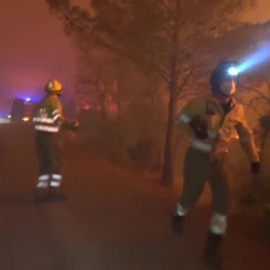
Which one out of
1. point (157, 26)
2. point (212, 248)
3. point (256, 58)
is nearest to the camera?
point (212, 248)

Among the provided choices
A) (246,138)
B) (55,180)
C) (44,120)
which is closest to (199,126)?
(246,138)

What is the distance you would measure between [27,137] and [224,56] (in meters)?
13.6

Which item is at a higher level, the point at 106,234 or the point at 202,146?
the point at 202,146

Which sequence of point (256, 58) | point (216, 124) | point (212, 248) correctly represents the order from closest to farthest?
point (216, 124), point (212, 248), point (256, 58)

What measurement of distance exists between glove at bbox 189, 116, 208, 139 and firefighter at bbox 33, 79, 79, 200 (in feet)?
11.9

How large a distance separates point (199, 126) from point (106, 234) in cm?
212

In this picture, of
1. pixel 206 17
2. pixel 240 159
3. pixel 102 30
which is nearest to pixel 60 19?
pixel 102 30

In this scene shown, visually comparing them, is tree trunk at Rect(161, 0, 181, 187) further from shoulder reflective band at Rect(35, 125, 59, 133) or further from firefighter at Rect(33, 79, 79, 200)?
shoulder reflective band at Rect(35, 125, 59, 133)

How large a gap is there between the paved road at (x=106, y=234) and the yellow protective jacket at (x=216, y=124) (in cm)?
125

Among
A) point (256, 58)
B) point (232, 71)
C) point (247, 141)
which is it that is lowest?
point (247, 141)

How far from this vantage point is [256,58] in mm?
13094

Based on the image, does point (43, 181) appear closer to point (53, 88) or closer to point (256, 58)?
point (53, 88)

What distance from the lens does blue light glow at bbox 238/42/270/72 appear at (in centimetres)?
1270

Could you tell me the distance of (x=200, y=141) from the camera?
6.07 meters
